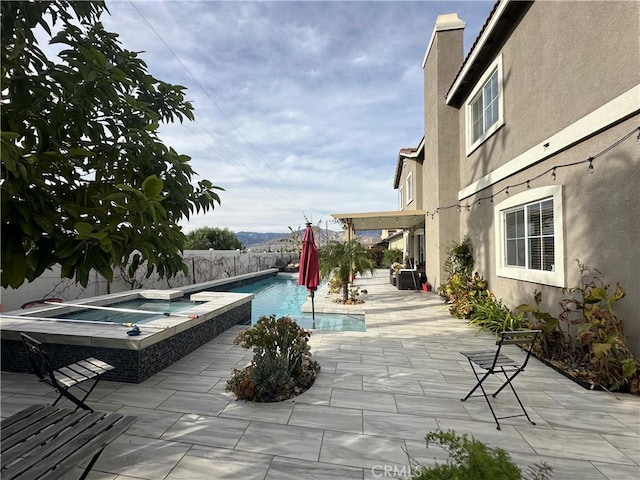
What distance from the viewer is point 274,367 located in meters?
4.43

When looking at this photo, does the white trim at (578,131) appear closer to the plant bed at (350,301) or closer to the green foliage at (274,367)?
the green foliage at (274,367)

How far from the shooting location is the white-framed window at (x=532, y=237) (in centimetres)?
612

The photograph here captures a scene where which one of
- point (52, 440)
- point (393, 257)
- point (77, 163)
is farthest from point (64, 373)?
point (393, 257)

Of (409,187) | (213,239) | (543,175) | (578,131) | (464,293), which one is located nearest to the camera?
(578,131)

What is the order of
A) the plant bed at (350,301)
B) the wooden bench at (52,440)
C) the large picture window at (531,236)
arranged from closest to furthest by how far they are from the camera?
the wooden bench at (52,440) → the large picture window at (531,236) → the plant bed at (350,301)

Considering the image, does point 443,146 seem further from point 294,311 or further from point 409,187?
point 294,311

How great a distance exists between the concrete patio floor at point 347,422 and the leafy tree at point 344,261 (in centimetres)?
616

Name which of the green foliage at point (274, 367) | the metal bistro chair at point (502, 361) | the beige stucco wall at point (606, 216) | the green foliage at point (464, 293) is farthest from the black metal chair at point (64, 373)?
the green foliage at point (464, 293)

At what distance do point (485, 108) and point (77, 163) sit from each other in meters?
10.9

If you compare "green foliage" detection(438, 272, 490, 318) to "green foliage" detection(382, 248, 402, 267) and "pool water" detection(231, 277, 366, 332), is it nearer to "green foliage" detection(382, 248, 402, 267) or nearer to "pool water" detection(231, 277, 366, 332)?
"pool water" detection(231, 277, 366, 332)

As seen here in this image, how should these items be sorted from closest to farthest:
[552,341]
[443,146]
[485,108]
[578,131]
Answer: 1. [578,131]
2. [552,341]
3. [485,108]
4. [443,146]

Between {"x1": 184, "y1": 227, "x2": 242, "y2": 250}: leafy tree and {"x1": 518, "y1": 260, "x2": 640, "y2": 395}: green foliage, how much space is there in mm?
31680

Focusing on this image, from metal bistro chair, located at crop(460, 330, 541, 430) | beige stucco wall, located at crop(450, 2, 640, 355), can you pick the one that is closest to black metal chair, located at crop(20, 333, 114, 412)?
metal bistro chair, located at crop(460, 330, 541, 430)

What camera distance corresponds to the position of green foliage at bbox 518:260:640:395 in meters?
4.46
